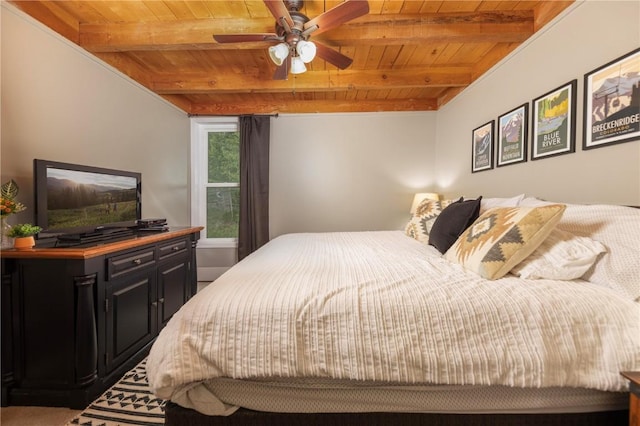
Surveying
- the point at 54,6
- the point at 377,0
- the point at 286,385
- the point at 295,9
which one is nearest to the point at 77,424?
the point at 286,385

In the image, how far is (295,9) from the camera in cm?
190

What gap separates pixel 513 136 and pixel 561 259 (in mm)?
1466

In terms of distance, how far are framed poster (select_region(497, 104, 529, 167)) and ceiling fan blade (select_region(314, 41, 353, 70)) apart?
4.53ft

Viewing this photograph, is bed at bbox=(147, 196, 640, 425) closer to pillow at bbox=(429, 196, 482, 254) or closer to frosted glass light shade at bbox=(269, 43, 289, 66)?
pillow at bbox=(429, 196, 482, 254)

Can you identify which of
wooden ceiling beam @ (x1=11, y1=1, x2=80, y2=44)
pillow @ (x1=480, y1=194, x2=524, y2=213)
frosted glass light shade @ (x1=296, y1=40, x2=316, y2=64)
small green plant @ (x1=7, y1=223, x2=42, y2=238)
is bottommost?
small green plant @ (x1=7, y1=223, x2=42, y2=238)

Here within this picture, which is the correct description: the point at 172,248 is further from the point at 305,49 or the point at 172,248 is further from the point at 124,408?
the point at 305,49

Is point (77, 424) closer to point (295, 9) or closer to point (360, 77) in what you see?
point (295, 9)

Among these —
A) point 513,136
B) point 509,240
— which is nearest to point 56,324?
point 509,240

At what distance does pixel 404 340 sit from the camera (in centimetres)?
87

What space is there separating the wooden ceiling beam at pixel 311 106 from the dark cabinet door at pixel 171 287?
228 cm

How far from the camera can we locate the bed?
86 centimetres

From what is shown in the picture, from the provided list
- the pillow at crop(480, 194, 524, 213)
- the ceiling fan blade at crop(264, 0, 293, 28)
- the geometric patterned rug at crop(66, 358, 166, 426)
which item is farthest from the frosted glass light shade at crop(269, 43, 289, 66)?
the geometric patterned rug at crop(66, 358, 166, 426)

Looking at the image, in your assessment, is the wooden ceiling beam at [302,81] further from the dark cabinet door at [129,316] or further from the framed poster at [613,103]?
the dark cabinet door at [129,316]

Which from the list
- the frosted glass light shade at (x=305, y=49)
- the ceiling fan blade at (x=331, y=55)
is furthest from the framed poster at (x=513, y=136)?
the frosted glass light shade at (x=305, y=49)
